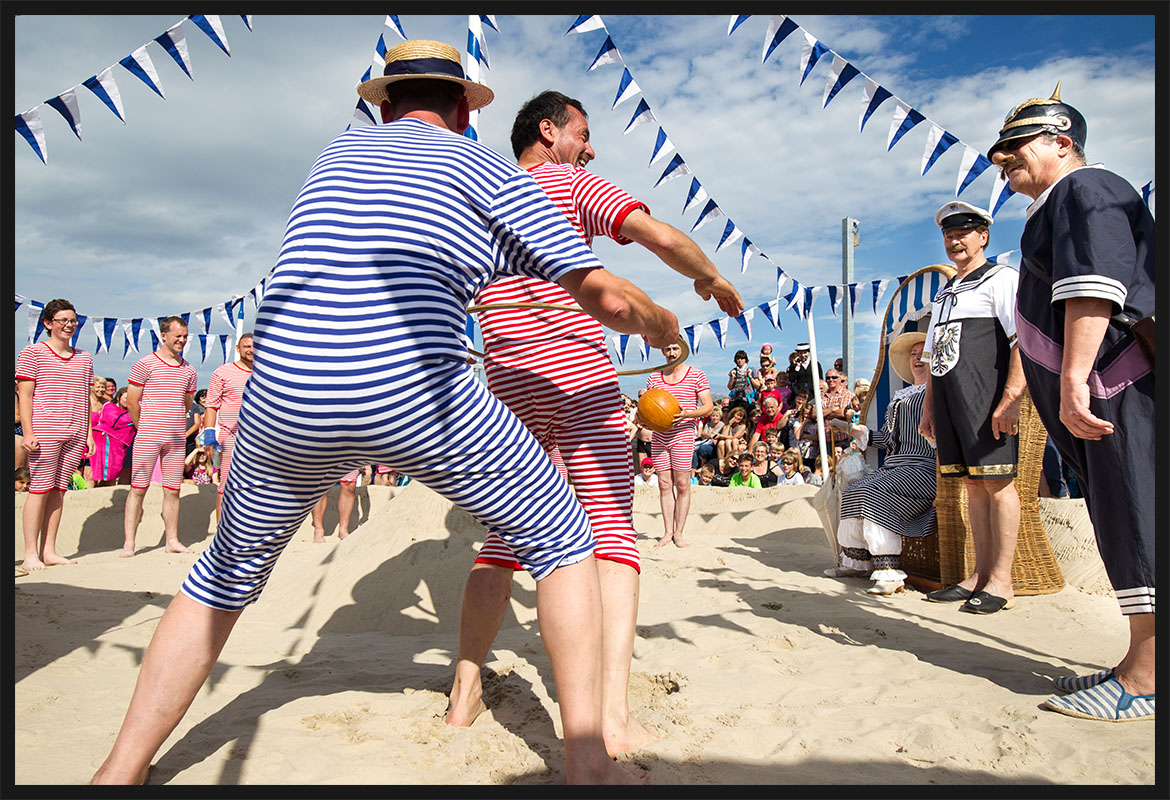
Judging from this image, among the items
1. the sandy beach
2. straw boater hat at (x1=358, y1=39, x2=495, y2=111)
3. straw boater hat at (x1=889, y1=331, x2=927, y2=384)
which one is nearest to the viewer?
straw boater hat at (x1=358, y1=39, x2=495, y2=111)

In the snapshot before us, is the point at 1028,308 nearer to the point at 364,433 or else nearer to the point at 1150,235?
the point at 1150,235

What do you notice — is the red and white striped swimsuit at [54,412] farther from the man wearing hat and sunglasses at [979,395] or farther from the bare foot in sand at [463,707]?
the man wearing hat and sunglasses at [979,395]

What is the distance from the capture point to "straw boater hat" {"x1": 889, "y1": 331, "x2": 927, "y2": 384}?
208 inches

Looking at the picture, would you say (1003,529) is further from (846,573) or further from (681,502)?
(681,502)

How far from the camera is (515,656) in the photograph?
3223 mm

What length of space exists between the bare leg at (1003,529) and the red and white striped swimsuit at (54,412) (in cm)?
667

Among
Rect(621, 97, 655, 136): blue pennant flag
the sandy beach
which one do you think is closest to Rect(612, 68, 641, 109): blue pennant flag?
Rect(621, 97, 655, 136): blue pennant flag

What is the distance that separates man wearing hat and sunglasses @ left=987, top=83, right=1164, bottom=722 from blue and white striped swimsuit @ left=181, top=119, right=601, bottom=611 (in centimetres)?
164

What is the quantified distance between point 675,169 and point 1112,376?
642 centimetres

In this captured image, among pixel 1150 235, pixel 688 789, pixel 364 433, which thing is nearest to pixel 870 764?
pixel 688 789

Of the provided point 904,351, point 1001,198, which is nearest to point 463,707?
point 904,351

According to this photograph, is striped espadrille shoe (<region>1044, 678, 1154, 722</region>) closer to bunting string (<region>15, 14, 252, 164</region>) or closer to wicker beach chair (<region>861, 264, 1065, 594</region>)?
wicker beach chair (<region>861, 264, 1065, 594</region>)

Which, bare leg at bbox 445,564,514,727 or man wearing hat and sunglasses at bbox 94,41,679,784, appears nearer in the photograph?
man wearing hat and sunglasses at bbox 94,41,679,784

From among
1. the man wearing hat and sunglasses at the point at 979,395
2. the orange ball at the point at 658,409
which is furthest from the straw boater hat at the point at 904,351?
the orange ball at the point at 658,409
